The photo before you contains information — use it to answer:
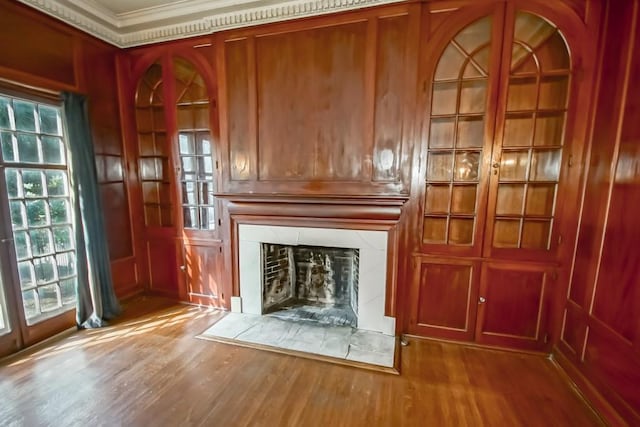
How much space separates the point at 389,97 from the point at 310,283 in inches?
86.0

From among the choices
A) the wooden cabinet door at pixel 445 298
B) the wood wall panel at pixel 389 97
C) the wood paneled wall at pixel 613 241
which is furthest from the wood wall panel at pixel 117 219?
the wood paneled wall at pixel 613 241

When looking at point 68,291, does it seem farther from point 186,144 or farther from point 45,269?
point 186,144

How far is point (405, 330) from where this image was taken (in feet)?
8.57

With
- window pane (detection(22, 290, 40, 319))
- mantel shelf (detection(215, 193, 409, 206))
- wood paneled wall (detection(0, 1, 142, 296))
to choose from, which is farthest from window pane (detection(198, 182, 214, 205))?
window pane (detection(22, 290, 40, 319))

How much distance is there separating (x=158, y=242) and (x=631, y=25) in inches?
179

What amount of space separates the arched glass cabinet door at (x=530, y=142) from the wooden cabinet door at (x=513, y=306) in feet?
0.61

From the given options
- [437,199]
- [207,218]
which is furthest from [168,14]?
[437,199]

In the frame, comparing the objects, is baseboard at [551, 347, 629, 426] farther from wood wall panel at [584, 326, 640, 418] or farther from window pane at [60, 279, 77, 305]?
window pane at [60, 279, 77, 305]

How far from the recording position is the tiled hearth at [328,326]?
2393 millimetres

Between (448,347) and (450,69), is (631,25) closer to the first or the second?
(450,69)

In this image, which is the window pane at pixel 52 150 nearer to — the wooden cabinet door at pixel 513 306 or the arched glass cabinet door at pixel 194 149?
the arched glass cabinet door at pixel 194 149

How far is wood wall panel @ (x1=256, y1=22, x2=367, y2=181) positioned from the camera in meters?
2.44

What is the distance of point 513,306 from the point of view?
Result: 236 cm

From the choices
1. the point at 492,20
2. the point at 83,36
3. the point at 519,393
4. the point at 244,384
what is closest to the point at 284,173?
the point at 244,384
